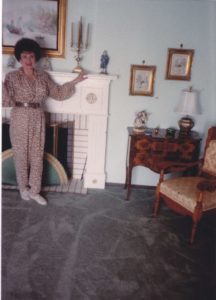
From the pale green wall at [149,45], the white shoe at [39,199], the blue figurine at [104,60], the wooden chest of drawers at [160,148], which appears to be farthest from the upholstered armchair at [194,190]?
the blue figurine at [104,60]

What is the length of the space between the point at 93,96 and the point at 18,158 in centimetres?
103

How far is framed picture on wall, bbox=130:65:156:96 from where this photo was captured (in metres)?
3.37

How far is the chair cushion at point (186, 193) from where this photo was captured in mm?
2543

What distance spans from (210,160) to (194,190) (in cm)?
43

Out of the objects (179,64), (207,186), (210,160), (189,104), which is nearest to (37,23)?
(179,64)

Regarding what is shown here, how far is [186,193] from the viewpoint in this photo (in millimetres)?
2609

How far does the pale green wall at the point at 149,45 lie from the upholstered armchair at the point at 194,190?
2.23ft

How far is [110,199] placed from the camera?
338 cm

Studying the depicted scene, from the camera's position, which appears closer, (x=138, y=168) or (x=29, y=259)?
(x=29, y=259)

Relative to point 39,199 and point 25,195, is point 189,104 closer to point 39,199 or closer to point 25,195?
point 39,199

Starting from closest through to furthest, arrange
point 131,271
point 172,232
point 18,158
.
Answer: point 131,271 < point 172,232 < point 18,158

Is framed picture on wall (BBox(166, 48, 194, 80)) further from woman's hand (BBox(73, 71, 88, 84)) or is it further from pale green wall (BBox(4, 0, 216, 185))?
woman's hand (BBox(73, 71, 88, 84))

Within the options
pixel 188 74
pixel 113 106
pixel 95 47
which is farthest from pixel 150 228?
pixel 95 47

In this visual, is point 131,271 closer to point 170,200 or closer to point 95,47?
point 170,200
